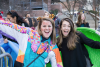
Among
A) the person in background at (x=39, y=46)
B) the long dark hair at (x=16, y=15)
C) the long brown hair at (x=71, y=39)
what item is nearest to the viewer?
the person in background at (x=39, y=46)

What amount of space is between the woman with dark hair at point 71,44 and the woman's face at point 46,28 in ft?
1.03

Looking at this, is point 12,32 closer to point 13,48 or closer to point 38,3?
point 13,48

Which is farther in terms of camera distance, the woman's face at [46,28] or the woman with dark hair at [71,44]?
the woman with dark hair at [71,44]

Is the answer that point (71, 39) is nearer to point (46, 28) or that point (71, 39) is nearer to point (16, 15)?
point (46, 28)

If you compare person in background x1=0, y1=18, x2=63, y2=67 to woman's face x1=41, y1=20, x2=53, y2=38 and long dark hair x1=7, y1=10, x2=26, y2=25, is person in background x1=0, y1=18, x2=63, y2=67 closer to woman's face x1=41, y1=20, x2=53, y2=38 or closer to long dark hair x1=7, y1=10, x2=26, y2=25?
woman's face x1=41, y1=20, x2=53, y2=38

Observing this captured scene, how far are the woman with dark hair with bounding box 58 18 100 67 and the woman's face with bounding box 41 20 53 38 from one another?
315 millimetres

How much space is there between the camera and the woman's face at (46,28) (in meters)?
2.07

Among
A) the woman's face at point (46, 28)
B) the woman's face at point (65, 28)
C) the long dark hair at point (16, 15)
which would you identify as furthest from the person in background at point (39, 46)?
the long dark hair at point (16, 15)

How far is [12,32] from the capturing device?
227cm

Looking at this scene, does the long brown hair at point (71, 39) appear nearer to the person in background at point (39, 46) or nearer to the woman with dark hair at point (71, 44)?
the woman with dark hair at point (71, 44)

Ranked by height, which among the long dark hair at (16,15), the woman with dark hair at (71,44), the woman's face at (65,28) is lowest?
the woman with dark hair at (71,44)

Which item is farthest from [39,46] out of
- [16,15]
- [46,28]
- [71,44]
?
[16,15]

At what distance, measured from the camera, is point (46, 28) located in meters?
2.05

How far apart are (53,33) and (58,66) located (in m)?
0.55
